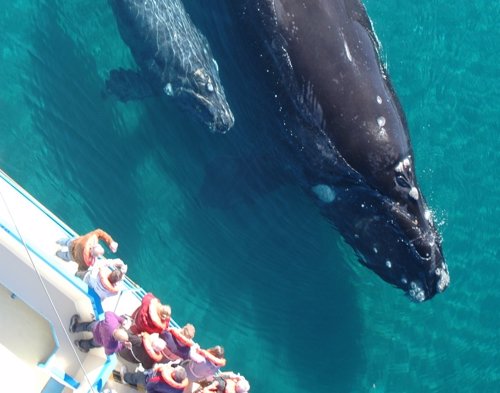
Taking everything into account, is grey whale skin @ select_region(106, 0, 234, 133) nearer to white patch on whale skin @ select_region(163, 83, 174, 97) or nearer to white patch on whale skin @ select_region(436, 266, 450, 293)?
white patch on whale skin @ select_region(163, 83, 174, 97)

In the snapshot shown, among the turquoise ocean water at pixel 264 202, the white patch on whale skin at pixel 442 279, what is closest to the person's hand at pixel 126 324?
the turquoise ocean water at pixel 264 202

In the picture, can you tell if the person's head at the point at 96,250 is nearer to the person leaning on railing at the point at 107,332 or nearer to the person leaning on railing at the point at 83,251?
the person leaning on railing at the point at 83,251

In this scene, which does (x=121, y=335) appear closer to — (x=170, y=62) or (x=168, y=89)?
(x=168, y=89)

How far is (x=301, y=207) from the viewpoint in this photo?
15.5m

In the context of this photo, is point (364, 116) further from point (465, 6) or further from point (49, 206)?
point (49, 206)

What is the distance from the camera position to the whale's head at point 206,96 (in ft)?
48.6

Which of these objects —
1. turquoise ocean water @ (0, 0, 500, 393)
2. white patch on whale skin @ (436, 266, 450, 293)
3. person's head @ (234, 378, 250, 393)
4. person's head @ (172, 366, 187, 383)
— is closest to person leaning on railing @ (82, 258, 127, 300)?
person's head @ (172, 366, 187, 383)

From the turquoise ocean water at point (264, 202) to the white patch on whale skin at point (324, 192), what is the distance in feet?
2.78

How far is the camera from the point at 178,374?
36.3ft

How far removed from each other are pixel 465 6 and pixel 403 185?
5571 mm

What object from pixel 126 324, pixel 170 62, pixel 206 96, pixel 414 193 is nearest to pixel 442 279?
pixel 414 193

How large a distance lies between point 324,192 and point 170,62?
13.7 feet

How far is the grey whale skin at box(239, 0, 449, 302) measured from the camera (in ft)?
42.9

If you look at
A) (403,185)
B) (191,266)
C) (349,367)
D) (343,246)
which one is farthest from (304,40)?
(349,367)
